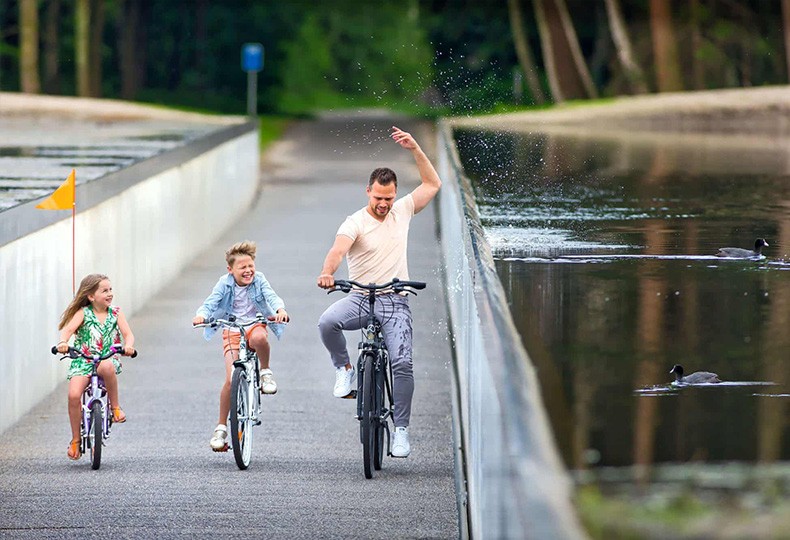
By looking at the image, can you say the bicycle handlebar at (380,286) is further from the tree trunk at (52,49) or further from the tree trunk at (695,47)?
the tree trunk at (52,49)

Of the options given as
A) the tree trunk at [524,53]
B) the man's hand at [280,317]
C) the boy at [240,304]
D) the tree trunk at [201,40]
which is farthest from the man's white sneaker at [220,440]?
the tree trunk at [201,40]

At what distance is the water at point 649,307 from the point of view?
11758 mm

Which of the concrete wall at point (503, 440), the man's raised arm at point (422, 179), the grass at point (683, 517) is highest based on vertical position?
the man's raised arm at point (422, 179)

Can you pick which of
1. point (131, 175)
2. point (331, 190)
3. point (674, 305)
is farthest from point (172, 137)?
point (674, 305)

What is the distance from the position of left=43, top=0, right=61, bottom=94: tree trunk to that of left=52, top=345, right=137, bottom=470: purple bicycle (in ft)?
240

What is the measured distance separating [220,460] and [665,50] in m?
56.8

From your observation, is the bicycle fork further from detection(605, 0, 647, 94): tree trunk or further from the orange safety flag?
detection(605, 0, 647, 94): tree trunk

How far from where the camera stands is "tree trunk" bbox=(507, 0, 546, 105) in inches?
2943

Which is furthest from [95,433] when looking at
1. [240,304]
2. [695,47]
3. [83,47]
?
[83,47]

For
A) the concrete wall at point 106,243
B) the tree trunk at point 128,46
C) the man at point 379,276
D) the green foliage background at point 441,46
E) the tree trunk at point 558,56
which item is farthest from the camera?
the tree trunk at point 128,46

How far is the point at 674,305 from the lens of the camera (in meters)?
17.0

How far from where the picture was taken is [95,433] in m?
10.4

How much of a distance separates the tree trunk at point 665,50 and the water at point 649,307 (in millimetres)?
32265

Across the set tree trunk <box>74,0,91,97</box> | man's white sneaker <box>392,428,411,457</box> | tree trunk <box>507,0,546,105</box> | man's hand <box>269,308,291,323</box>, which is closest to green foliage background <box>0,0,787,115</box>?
tree trunk <box>507,0,546,105</box>
